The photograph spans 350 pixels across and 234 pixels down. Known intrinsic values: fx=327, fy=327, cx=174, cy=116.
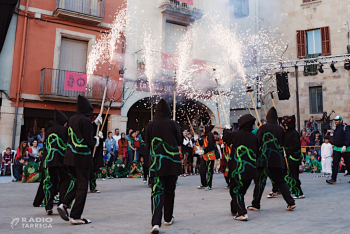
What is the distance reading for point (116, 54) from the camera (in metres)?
16.2

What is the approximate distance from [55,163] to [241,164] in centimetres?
311

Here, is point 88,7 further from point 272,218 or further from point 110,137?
point 272,218

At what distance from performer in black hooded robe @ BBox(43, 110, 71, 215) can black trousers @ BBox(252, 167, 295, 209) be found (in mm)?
3312

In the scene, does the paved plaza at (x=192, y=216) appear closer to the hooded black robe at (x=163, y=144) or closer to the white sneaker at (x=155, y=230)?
the white sneaker at (x=155, y=230)

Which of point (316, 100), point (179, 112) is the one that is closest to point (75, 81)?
point (179, 112)

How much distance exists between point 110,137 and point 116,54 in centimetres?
461

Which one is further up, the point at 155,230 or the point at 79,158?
the point at 79,158

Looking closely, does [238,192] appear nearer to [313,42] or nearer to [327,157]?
[327,157]

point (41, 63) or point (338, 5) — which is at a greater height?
point (338, 5)

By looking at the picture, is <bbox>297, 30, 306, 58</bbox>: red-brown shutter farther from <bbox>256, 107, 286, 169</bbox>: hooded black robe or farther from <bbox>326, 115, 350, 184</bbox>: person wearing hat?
<bbox>256, 107, 286, 169</bbox>: hooded black robe

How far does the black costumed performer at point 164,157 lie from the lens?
454 cm

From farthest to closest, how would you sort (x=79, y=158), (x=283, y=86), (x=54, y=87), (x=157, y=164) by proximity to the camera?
1. (x=283, y=86)
2. (x=54, y=87)
3. (x=79, y=158)
4. (x=157, y=164)

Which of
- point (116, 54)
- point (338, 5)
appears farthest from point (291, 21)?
point (116, 54)

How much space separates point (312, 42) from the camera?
68.8 feet
